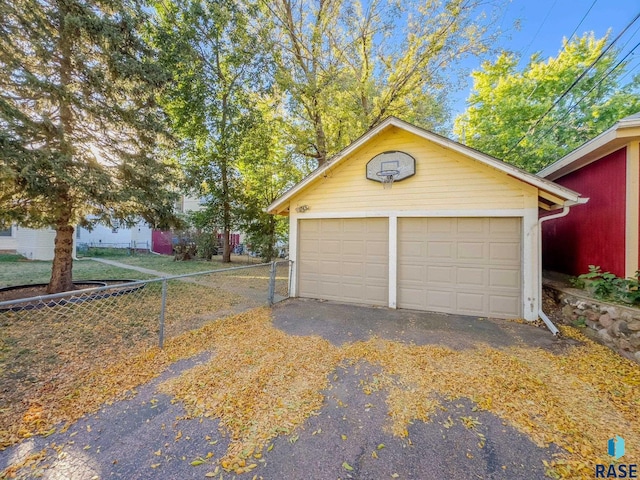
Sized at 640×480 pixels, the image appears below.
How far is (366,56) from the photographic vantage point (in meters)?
11.5

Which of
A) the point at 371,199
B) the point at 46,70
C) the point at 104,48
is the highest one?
the point at 104,48

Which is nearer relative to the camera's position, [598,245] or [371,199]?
[598,245]

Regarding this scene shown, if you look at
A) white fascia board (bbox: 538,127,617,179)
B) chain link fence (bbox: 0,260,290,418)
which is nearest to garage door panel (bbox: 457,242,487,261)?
white fascia board (bbox: 538,127,617,179)

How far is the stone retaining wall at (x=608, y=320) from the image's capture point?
3763 millimetres

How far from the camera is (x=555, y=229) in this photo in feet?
24.9

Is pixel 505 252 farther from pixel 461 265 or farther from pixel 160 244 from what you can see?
pixel 160 244

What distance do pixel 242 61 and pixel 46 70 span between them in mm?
8346

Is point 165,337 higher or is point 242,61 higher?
point 242,61

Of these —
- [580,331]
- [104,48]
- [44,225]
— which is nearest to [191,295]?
[44,225]

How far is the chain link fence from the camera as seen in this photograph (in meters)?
3.31

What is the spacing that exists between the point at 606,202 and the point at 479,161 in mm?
2380

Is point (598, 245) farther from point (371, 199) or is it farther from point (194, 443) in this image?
point (194, 443)

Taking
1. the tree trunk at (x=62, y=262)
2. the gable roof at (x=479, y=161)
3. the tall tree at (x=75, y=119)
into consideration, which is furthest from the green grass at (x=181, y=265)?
the gable roof at (x=479, y=161)

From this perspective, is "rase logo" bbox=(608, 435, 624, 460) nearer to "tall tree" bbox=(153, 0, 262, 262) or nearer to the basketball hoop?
the basketball hoop
